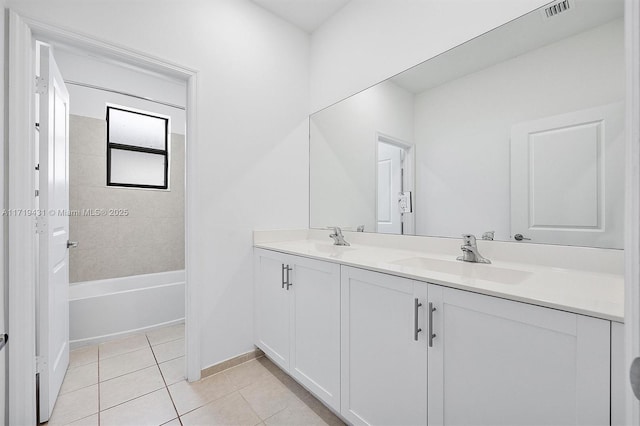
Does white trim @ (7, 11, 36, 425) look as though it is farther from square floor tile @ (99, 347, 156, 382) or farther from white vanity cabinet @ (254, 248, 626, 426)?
white vanity cabinet @ (254, 248, 626, 426)

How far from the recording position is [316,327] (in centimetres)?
149

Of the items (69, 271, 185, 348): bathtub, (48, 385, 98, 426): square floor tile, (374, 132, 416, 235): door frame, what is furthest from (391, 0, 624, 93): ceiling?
(69, 271, 185, 348): bathtub

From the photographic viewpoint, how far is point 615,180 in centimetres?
104

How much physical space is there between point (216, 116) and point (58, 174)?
99 cm

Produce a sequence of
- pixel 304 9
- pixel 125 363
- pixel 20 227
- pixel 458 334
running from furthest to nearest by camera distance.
Answer: pixel 304 9 < pixel 125 363 < pixel 20 227 < pixel 458 334

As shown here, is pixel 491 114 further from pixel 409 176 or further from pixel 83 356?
pixel 83 356

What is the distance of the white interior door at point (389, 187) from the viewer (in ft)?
5.99

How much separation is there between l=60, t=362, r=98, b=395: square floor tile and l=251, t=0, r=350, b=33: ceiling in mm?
2912

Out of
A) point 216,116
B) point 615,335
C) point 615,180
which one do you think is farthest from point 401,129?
point 615,335

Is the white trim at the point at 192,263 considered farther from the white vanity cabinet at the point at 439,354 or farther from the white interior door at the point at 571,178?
the white interior door at the point at 571,178

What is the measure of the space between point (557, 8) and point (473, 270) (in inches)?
47.0

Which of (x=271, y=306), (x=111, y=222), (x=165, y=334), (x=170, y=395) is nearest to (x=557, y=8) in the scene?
(x=271, y=306)

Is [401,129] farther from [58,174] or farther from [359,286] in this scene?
[58,174]

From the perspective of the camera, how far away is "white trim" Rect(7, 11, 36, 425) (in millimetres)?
1268
